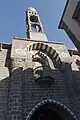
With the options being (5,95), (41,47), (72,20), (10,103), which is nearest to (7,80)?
(5,95)

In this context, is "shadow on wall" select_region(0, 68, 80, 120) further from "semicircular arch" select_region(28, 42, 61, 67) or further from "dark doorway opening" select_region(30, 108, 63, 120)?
"semicircular arch" select_region(28, 42, 61, 67)

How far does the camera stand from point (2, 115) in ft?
26.7

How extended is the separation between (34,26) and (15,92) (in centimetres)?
731

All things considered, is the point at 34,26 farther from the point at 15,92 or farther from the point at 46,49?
the point at 15,92

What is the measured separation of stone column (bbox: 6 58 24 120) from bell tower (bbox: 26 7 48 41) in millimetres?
3691

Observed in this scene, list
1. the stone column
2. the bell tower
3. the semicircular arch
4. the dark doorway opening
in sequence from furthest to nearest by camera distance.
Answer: the bell tower, the semicircular arch, the dark doorway opening, the stone column

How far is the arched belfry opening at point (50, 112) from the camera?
8.45 m

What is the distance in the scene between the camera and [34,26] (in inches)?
585

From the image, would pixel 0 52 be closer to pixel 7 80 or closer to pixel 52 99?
pixel 7 80

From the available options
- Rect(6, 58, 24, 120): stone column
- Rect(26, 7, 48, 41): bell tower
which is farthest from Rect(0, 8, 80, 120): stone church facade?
Rect(26, 7, 48, 41): bell tower

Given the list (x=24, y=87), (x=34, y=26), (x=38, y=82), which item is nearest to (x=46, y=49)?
(x=38, y=82)

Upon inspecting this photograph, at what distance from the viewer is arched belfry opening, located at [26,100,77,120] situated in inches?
→ 332

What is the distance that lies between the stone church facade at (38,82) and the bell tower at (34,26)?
1.48m

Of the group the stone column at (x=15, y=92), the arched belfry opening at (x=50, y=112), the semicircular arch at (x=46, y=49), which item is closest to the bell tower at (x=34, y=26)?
the semicircular arch at (x=46, y=49)
